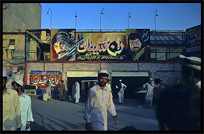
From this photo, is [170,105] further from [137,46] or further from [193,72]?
[137,46]

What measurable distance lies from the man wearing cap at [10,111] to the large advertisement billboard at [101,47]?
66.5 feet

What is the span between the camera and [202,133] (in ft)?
7.41

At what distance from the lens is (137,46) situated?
24562mm

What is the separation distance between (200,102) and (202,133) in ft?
1.32

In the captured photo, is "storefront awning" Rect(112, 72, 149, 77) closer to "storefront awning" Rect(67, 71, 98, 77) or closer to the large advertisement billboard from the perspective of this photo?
the large advertisement billboard

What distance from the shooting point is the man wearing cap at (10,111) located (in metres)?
3.99

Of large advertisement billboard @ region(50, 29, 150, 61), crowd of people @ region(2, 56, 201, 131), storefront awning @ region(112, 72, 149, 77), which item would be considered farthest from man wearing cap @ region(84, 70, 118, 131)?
large advertisement billboard @ region(50, 29, 150, 61)

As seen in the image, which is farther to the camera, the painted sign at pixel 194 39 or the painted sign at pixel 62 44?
the painted sign at pixel 62 44

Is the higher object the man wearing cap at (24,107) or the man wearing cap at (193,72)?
the man wearing cap at (193,72)

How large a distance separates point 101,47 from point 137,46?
395cm

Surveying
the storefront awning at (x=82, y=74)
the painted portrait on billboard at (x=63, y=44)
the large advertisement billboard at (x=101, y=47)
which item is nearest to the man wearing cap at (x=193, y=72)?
the storefront awning at (x=82, y=74)

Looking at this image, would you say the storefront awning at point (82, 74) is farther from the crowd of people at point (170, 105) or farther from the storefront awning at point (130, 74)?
the crowd of people at point (170, 105)

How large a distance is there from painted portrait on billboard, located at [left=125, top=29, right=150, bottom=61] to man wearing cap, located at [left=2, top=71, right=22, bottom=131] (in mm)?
20765

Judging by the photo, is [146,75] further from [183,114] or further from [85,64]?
[183,114]
